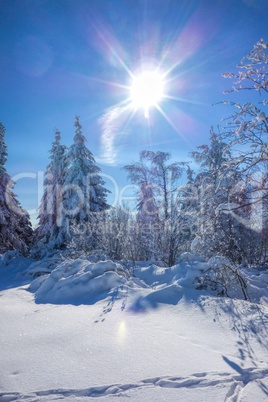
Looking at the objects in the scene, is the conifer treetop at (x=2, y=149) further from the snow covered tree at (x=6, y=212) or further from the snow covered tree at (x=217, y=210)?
the snow covered tree at (x=217, y=210)

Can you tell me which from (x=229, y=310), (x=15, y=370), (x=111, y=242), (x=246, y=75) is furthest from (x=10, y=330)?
(x=111, y=242)

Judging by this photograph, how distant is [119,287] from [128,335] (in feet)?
6.81

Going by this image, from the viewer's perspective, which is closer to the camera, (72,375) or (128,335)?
(72,375)

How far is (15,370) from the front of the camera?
213 cm

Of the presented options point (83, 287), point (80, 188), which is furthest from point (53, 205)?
point (83, 287)

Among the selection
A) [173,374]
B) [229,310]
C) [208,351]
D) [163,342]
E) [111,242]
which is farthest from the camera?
[111,242]

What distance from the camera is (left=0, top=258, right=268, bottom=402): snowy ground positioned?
1.85 meters

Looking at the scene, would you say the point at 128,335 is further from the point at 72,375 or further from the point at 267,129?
the point at 267,129

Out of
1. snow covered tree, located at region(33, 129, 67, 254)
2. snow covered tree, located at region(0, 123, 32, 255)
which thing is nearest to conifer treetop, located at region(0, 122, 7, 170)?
snow covered tree, located at region(0, 123, 32, 255)

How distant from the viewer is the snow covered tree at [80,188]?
16984 mm

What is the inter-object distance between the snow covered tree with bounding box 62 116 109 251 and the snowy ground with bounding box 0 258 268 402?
1249 centimetres

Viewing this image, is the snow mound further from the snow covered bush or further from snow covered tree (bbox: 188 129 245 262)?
snow covered tree (bbox: 188 129 245 262)

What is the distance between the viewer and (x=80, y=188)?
1742 cm

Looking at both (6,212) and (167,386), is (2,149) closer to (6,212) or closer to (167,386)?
(6,212)
